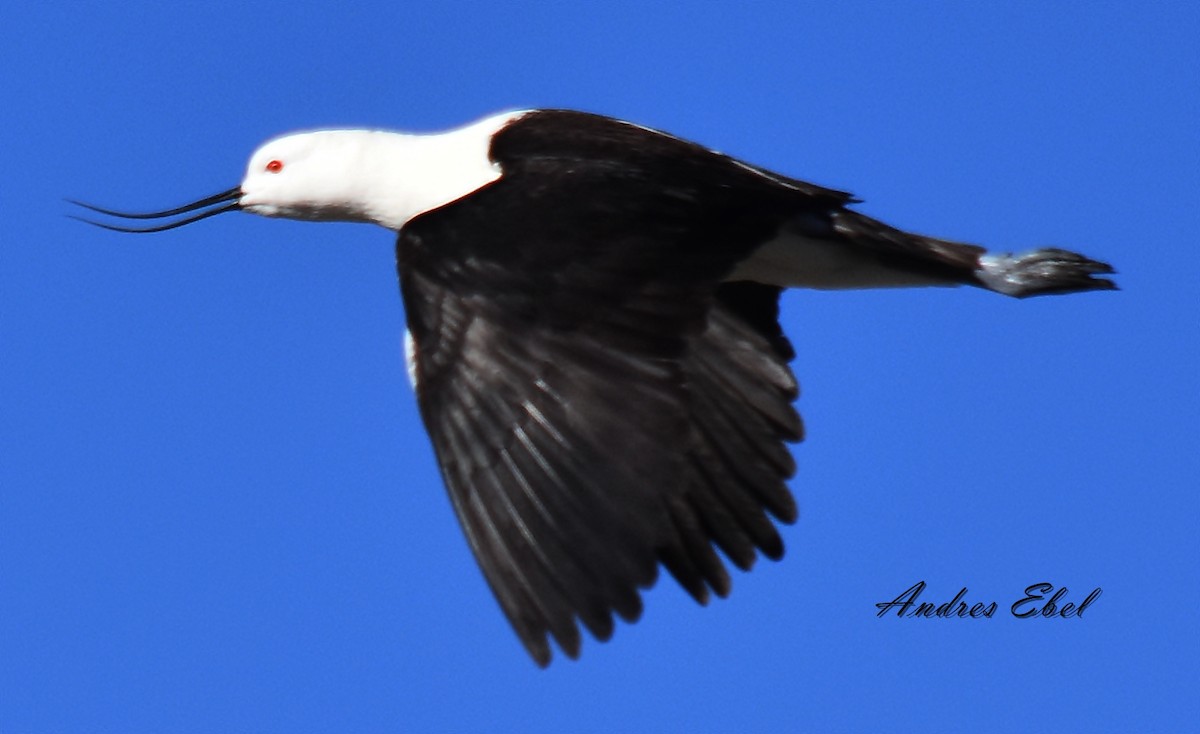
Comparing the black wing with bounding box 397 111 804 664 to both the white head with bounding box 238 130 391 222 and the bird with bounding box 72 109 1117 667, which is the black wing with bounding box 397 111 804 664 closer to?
the bird with bounding box 72 109 1117 667

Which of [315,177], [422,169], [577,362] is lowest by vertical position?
[577,362]

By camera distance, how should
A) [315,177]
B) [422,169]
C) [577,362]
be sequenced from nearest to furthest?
[577,362], [422,169], [315,177]

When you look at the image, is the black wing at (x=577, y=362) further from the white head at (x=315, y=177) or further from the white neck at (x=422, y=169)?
the white head at (x=315, y=177)

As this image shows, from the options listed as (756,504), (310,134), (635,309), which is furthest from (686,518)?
(310,134)

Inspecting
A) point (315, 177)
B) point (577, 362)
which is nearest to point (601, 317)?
point (577, 362)

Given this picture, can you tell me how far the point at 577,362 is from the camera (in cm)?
800

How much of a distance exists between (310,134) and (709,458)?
7.13ft

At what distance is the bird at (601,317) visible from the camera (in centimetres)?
780

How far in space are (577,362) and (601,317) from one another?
0.20 metres

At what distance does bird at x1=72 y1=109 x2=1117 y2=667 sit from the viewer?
25.6 feet

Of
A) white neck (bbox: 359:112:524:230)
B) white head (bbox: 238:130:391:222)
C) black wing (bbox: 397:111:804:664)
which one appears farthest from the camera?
white head (bbox: 238:130:391:222)

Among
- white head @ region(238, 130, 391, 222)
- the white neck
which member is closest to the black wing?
the white neck

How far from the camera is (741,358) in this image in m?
9.59

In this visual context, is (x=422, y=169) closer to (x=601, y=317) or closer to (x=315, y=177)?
(x=315, y=177)
